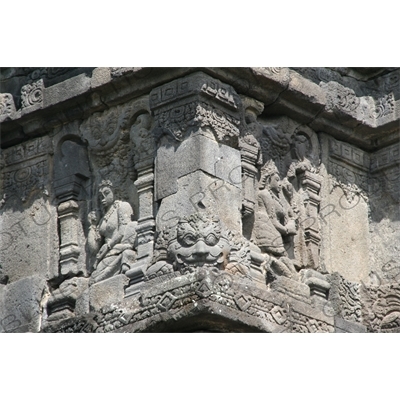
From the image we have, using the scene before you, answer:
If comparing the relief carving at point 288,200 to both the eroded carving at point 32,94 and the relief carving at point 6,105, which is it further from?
the relief carving at point 6,105

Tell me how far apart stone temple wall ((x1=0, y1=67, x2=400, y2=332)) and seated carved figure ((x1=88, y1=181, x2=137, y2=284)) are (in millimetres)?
17

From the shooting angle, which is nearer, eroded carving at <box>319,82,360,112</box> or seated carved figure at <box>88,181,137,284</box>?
seated carved figure at <box>88,181,137,284</box>

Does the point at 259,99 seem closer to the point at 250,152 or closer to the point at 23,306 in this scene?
the point at 250,152

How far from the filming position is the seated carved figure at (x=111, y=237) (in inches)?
744

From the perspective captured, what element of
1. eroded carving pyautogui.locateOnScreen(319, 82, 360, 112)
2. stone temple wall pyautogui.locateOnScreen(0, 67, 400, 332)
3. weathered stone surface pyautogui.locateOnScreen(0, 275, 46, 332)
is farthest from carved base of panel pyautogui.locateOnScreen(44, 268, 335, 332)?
eroded carving pyautogui.locateOnScreen(319, 82, 360, 112)

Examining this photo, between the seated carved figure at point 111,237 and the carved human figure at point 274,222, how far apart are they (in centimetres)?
109

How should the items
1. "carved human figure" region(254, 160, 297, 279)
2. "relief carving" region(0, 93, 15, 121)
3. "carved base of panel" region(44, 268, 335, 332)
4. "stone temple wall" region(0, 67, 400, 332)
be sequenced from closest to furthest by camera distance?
1. "carved base of panel" region(44, 268, 335, 332)
2. "stone temple wall" region(0, 67, 400, 332)
3. "carved human figure" region(254, 160, 297, 279)
4. "relief carving" region(0, 93, 15, 121)

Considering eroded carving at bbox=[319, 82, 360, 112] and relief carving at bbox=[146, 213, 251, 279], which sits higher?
eroded carving at bbox=[319, 82, 360, 112]

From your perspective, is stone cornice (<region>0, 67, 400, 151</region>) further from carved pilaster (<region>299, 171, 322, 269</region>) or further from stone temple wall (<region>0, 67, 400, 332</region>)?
carved pilaster (<region>299, 171, 322, 269</region>)

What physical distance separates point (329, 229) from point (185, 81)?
199 centimetres

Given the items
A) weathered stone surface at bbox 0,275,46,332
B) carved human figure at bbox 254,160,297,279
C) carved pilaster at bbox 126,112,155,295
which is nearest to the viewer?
carved pilaster at bbox 126,112,155,295

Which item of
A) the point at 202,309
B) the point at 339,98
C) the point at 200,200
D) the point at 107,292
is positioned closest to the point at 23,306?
the point at 107,292

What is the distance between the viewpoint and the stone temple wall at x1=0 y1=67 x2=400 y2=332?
18.4 metres

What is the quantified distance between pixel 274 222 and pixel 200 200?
3.32ft
